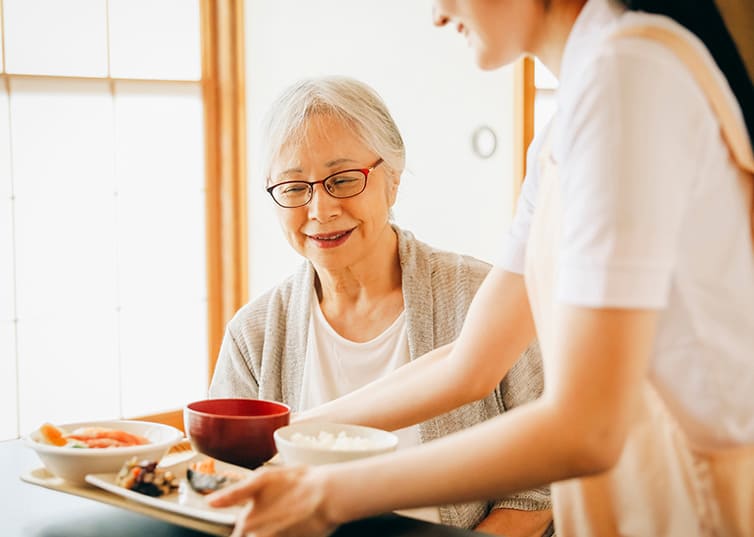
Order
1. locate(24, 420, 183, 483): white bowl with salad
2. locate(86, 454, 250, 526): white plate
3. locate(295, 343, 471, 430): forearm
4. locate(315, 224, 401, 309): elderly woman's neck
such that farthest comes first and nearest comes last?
1. locate(315, 224, 401, 309): elderly woman's neck
2. locate(295, 343, 471, 430): forearm
3. locate(24, 420, 183, 483): white bowl with salad
4. locate(86, 454, 250, 526): white plate

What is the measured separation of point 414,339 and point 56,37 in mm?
2742

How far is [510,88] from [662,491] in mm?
2980

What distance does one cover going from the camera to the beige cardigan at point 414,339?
6.22 feet

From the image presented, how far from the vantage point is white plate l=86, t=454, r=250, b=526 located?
104 centimetres

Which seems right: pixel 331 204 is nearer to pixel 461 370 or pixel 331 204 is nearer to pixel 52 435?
pixel 461 370

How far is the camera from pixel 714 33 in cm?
92

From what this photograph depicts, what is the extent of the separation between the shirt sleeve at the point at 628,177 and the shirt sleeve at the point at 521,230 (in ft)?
1.15

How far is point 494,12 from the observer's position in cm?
97

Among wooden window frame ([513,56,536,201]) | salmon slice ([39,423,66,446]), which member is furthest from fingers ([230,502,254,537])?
wooden window frame ([513,56,536,201])

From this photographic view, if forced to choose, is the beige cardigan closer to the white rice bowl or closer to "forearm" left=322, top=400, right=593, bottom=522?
the white rice bowl

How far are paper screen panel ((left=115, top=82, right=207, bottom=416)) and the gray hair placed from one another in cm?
244

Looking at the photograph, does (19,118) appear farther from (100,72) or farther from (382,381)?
(382,381)

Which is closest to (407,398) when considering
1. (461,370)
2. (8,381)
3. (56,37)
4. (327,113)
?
(461,370)

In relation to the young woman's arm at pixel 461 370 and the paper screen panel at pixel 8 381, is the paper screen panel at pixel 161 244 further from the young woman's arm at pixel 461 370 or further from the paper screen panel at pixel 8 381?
the young woman's arm at pixel 461 370
